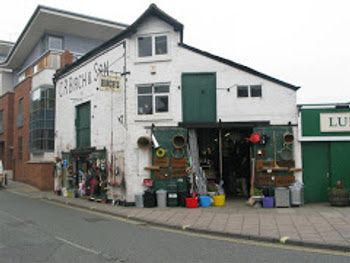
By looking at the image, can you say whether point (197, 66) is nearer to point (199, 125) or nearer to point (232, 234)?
point (199, 125)

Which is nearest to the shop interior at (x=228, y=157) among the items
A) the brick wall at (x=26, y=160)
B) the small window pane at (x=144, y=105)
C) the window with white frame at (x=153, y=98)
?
the window with white frame at (x=153, y=98)

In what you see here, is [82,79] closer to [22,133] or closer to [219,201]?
[219,201]

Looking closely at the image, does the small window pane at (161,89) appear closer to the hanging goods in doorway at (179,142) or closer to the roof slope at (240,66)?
the roof slope at (240,66)

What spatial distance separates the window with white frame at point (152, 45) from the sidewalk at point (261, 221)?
6673 mm

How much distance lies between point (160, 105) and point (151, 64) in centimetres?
182

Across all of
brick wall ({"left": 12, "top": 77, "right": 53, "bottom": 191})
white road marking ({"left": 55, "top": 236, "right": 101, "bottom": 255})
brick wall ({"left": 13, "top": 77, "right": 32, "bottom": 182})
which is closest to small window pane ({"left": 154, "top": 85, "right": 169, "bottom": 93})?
white road marking ({"left": 55, "top": 236, "right": 101, "bottom": 255})

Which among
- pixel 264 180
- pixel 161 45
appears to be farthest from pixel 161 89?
pixel 264 180

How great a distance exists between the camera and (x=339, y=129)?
18672mm

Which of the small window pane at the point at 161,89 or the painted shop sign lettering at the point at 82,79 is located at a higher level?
the painted shop sign lettering at the point at 82,79

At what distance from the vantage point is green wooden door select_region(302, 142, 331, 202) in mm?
18703

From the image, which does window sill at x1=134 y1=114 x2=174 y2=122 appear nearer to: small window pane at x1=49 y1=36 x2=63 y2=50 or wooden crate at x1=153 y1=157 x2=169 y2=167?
wooden crate at x1=153 y1=157 x2=169 y2=167

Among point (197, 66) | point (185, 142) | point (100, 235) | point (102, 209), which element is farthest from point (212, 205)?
point (100, 235)

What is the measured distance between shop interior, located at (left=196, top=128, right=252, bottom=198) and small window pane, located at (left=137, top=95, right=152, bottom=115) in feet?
8.27

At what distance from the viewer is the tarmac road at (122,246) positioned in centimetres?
895
